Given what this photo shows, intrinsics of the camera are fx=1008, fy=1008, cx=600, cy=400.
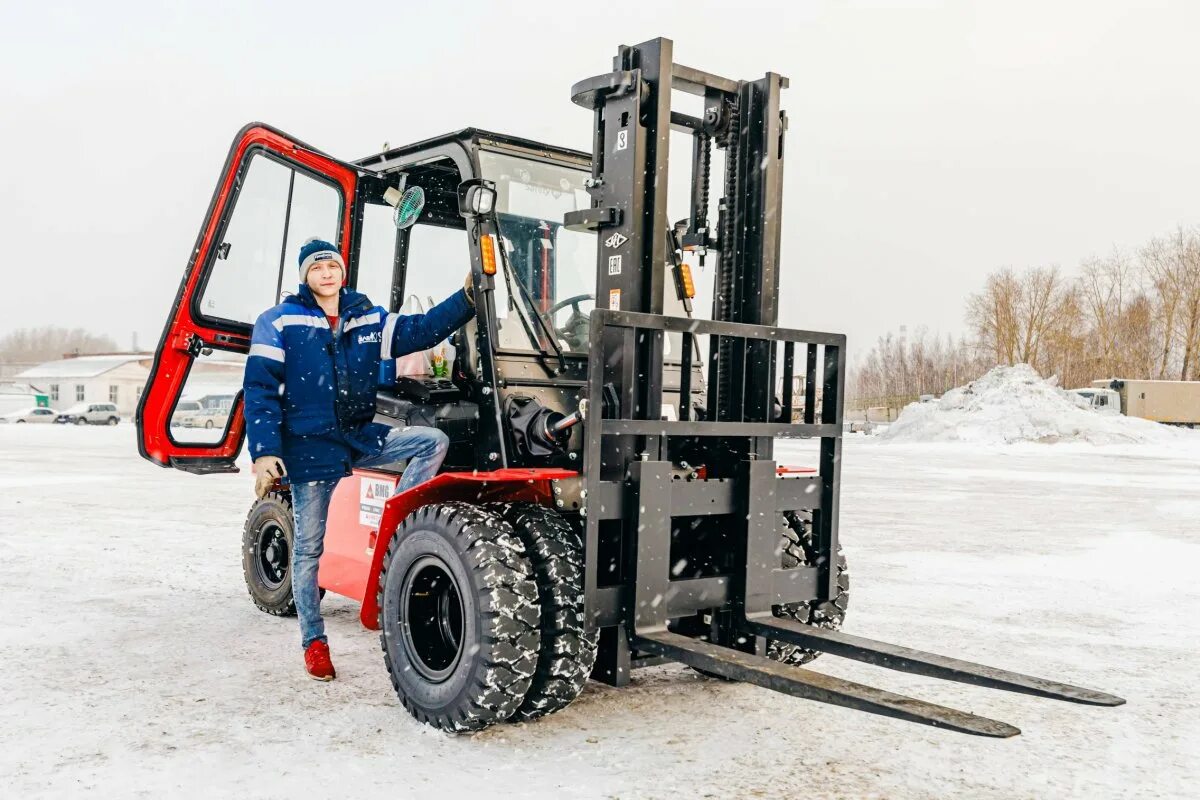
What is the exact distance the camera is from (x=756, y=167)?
439 centimetres

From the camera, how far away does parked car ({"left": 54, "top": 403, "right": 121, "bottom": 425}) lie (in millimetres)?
53781

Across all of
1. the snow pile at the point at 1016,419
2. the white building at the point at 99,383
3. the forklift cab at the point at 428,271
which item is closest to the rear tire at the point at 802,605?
the forklift cab at the point at 428,271

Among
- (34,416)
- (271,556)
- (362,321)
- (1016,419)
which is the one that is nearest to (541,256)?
(362,321)

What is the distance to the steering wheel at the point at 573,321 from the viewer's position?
4629 mm

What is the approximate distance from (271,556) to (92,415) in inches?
2112

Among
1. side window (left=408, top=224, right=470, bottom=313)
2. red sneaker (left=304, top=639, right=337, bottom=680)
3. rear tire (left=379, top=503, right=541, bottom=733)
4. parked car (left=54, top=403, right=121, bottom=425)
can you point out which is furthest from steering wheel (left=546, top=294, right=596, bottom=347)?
parked car (left=54, top=403, right=121, bottom=425)

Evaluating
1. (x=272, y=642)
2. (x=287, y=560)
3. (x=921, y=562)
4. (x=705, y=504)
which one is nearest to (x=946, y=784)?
(x=705, y=504)

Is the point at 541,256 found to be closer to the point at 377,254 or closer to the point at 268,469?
Answer: the point at 377,254

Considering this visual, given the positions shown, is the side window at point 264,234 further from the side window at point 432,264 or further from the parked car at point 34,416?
the parked car at point 34,416

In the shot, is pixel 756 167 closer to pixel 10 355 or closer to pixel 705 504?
pixel 705 504

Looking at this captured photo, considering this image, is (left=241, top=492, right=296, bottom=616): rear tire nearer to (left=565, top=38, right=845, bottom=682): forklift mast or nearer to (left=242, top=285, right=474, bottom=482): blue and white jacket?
(left=242, top=285, right=474, bottom=482): blue and white jacket

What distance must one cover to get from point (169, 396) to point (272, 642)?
57.1 inches

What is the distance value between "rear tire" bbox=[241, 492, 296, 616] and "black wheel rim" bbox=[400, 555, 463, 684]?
191 centimetres

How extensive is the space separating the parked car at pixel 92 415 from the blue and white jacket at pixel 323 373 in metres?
55.0
